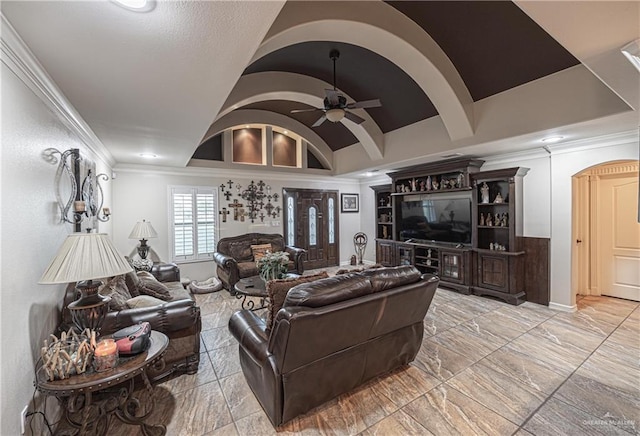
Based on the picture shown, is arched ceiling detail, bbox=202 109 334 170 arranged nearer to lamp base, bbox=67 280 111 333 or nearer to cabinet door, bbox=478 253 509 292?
lamp base, bbox=67 280 111 333

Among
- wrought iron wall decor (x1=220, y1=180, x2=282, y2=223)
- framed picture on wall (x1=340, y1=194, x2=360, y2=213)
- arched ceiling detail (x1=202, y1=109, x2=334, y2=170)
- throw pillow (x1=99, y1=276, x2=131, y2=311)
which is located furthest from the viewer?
framed picture on wall (x1=340, y1=194, x2=360, y2=213)

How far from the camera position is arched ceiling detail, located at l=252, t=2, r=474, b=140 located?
2.61 meters

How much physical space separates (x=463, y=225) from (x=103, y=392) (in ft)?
18.5

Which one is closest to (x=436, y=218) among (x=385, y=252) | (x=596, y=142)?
(x=385, y=252)

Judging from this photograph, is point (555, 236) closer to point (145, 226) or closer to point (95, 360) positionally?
point (95, 360)

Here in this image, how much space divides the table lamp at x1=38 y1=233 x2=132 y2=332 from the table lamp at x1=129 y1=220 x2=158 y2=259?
3.42m

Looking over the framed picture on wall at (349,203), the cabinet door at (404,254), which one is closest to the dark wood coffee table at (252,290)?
the cabinet door at (404,254)

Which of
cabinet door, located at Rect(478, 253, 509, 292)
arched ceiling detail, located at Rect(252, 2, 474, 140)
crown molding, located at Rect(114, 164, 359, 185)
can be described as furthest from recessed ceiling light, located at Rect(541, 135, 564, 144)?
crown molding, located at Rect(114, 164, 359, 185)

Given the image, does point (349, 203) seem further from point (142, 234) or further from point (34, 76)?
point (34, 76)

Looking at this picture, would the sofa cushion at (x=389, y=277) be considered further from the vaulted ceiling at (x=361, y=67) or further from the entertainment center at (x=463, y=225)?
the entertainment center at (x=463, y=225)

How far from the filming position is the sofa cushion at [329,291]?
1911mm

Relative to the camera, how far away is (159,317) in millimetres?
2457

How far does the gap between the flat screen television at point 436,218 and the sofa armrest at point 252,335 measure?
4488mm

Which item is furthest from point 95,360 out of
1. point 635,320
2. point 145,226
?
point 635,320
